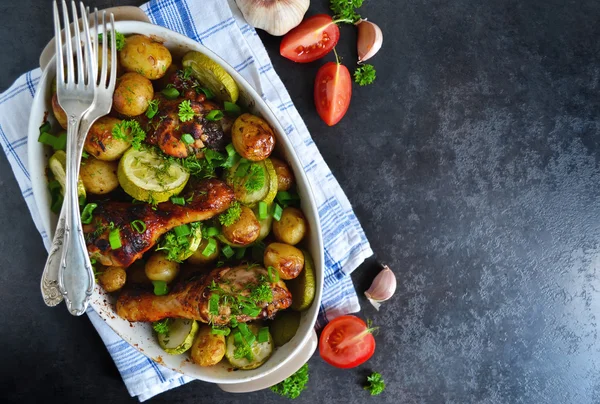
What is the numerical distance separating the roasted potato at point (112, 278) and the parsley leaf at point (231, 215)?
43 cm

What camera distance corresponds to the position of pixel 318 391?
96.5 inches

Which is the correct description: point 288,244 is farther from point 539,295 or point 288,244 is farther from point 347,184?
point 539,295

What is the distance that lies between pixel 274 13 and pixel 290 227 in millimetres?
915

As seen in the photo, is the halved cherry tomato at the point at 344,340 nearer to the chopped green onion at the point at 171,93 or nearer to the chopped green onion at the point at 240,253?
the chopped green onion at the point at 240,253

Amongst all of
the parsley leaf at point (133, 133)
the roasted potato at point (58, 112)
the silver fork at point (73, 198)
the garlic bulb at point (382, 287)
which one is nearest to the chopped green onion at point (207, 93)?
the parsley leaf at point (133, 133)

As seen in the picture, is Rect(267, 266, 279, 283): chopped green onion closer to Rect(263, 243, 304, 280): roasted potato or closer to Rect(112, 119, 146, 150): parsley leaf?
Rect(263, 243, 304, 280): roasted potato

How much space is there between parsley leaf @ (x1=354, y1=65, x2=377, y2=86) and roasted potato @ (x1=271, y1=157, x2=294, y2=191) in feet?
2.11

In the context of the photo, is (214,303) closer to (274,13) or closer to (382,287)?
(382,287)

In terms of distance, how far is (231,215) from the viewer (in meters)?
1.86

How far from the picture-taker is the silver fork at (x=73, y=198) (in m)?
1.69

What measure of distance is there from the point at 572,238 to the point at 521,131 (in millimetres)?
598

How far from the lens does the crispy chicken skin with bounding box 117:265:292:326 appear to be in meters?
1.83

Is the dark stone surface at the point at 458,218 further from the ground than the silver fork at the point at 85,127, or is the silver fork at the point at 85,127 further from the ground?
the silver fork at the point at 85,127

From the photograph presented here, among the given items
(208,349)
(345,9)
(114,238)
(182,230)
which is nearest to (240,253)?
(182,230)
